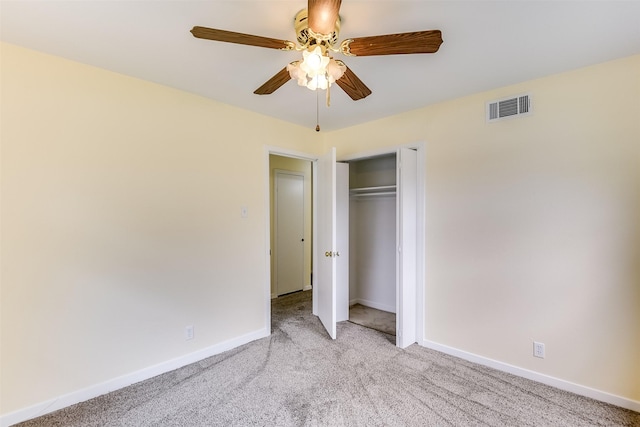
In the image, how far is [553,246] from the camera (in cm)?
226

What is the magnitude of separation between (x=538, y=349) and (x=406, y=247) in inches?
51.7

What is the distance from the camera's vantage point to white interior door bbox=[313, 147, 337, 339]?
3.10 metres

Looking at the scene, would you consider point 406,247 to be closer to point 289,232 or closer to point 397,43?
point 397,43

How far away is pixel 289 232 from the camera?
16.1ft

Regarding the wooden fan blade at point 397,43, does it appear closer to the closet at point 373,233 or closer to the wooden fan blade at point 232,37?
the wooden fan blade at point 232,37

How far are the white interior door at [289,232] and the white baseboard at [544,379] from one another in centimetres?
258

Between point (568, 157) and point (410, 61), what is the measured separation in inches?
56.5

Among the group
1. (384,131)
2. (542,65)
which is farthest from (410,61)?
(384,131)

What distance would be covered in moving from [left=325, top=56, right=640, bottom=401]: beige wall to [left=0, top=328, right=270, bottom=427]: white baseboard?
6.92 ft

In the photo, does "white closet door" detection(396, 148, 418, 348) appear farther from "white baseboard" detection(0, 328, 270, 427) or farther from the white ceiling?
"white baseboard" detection(0, 328, 270, 427)

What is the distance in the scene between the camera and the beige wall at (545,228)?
202 cm

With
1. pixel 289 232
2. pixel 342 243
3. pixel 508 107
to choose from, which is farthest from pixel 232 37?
pixel 289 232

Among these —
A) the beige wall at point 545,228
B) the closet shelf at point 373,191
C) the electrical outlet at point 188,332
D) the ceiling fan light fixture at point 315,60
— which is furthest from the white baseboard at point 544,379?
the ceiling fan light fixture at point 315,60

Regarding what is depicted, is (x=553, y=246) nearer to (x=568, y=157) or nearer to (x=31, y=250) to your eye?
(x=568, y=157)
